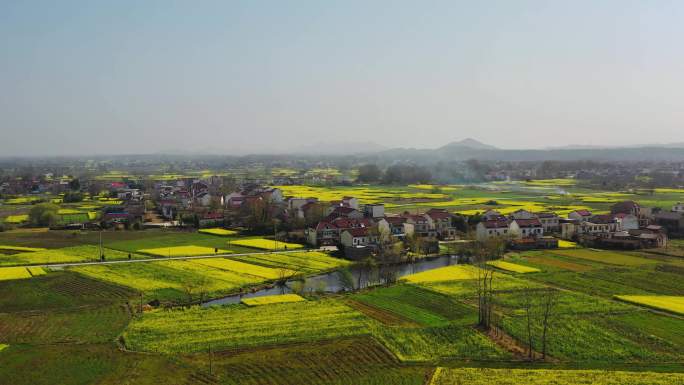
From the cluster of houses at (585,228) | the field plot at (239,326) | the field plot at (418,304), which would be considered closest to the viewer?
the field plot at (239,326)

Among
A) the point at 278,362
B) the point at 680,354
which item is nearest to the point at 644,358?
A: the point at 680,354

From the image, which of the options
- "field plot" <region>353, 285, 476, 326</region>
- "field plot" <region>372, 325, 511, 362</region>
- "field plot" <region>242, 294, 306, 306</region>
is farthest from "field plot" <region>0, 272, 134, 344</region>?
"field plot" <region>353, 285, 476, 326</region>

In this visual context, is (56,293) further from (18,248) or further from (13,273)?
(18,248)

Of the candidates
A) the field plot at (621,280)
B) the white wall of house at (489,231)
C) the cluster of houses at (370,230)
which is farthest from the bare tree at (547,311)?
the white wall of house at (489,231)

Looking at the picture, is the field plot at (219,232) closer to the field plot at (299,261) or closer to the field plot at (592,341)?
the field plot at (299,261)

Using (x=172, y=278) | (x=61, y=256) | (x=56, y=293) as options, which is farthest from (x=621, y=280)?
(x=61, y=256)

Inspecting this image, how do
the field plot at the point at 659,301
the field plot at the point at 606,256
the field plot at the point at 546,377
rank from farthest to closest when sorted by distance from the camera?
1. the field plot at the point at 606,256
2. the field plot at the point at 659,301
3. the field plot at the point at 546,377

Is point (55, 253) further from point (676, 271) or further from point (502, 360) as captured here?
point (676, 271)
